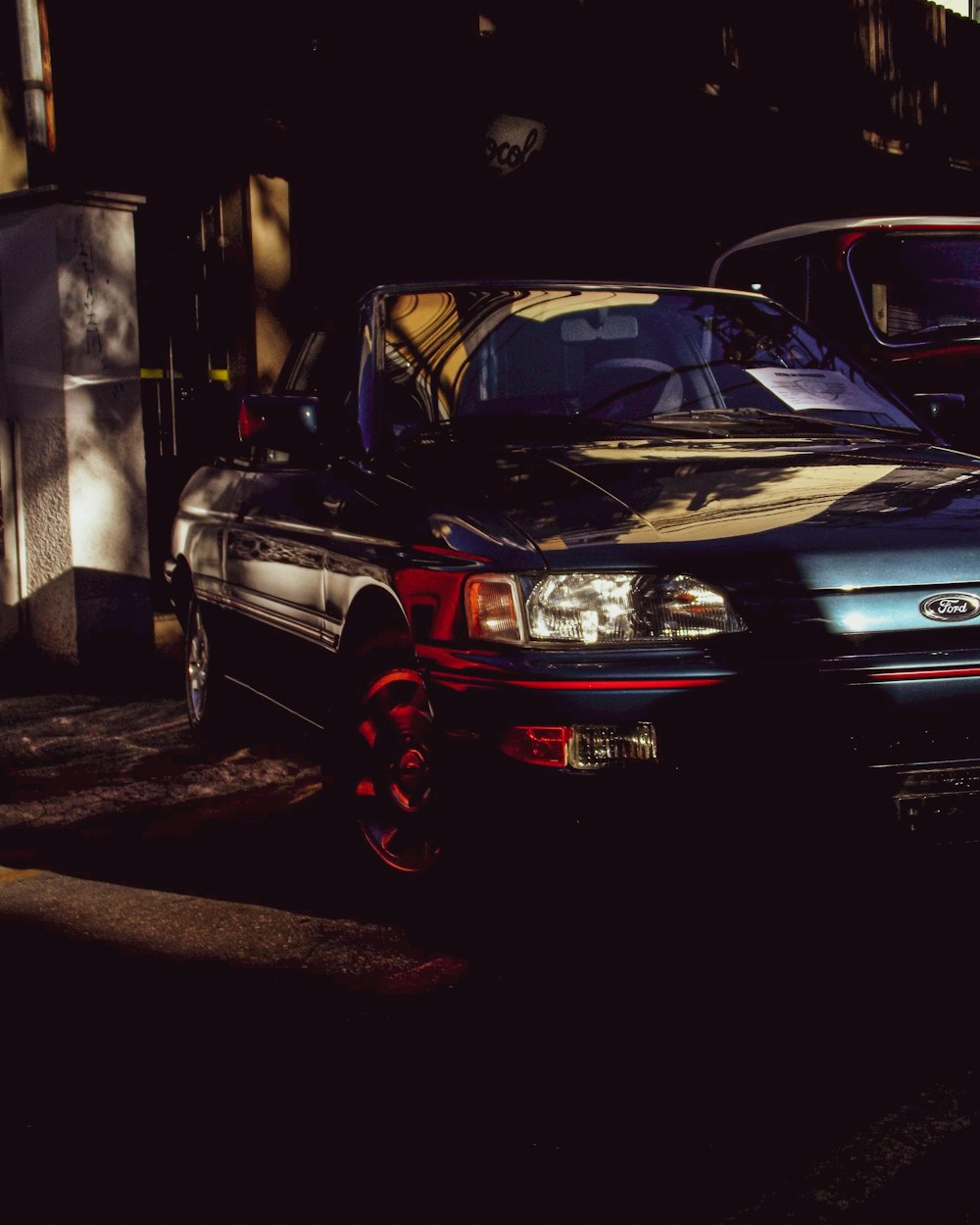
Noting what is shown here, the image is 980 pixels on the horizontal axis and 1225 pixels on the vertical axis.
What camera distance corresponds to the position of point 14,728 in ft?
23.8

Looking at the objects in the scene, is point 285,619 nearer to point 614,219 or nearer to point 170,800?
point 170,800

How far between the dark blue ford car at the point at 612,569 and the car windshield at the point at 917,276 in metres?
3.57

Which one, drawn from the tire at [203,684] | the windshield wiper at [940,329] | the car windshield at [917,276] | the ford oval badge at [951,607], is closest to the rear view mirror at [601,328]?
the ford oval badge at [951,607]

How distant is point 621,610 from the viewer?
3.45m

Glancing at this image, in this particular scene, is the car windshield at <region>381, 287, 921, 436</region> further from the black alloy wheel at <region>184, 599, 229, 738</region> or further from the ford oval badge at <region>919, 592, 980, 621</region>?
the black alloy wheel at <region>184, 599, 229, 738</region>

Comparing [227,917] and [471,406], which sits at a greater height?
[471,406]

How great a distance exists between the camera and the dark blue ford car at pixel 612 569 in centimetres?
333

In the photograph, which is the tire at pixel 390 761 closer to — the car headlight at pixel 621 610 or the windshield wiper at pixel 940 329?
the car headlight at pixel 621 610

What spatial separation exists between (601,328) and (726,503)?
149 centimetres

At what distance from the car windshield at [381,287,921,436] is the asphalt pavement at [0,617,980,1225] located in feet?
4.55

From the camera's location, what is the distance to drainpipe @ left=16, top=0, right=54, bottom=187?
8578mm

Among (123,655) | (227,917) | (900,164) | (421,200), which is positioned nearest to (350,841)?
(227,917)

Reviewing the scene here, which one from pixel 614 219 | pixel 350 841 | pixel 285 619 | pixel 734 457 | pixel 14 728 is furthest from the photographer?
pixel 614 219

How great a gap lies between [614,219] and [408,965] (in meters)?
11.9
